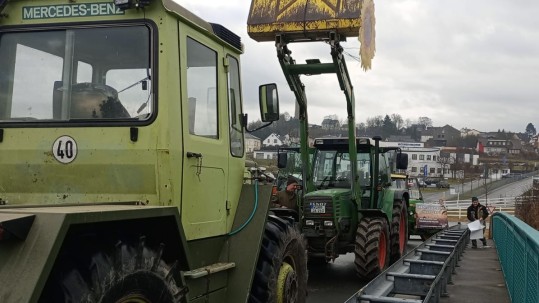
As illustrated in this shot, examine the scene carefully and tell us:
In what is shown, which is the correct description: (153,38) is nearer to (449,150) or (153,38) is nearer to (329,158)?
(329,158)

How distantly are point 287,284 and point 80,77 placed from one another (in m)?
2.72

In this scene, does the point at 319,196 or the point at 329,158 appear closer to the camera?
the point at 319,196

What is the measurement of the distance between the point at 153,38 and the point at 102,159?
35.9 inches

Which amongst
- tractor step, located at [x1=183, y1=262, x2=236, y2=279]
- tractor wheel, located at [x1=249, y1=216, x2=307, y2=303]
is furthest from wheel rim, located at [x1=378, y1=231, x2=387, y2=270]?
tractor step, located at [x1=183, y1=262, x2=236, y2=279]

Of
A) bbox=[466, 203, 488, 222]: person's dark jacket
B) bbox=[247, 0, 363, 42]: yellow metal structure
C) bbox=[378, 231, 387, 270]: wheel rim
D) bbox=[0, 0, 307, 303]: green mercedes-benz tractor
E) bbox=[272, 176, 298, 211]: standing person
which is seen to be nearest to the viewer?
bbox=[0, 0, 307, 303]: green mercedes-benz tractor

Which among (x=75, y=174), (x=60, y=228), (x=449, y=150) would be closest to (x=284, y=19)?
(x=75, y=174)

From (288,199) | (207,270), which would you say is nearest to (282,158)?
(288,199)

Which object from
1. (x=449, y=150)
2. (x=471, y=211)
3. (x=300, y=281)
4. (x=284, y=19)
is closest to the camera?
(x=300, y=281)

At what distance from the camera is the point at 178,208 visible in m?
3.94

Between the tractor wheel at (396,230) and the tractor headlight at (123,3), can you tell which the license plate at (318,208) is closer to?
the tractor wheel at (396,230)

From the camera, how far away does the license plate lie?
10.5 m

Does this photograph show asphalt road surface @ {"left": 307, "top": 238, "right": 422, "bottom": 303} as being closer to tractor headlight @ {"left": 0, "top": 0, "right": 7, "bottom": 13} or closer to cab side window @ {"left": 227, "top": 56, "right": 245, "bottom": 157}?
cab side window @ {"left": 227, "top": 56, "right": 245, "bottom": 157}

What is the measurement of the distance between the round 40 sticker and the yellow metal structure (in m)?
5.81

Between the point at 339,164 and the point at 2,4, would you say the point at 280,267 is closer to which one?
the point at 2,4
